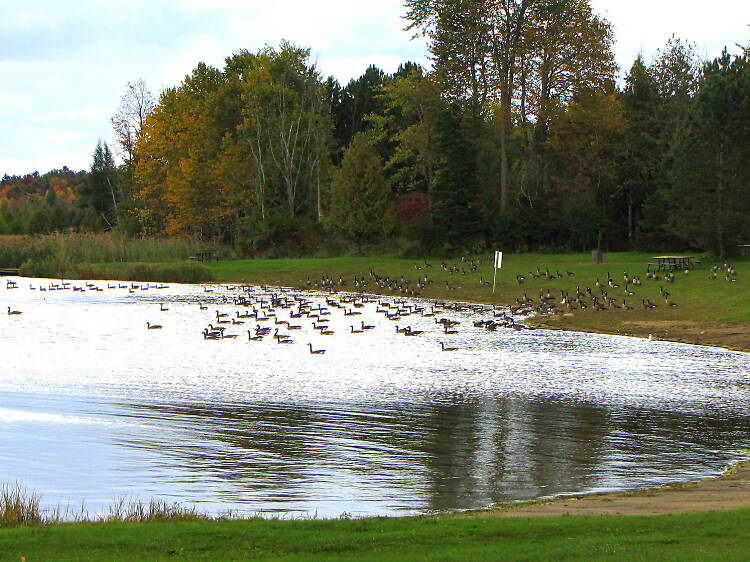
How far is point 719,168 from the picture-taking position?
53.8 m

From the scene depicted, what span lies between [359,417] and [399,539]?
32.3 feet

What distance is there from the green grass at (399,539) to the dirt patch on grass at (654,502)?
1054mm

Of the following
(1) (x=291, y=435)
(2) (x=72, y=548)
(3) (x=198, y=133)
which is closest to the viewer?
(2) (x=72, y=548)

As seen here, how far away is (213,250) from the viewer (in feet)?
267

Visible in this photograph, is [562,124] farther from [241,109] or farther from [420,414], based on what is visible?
[420,414]

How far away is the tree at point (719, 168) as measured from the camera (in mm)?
52906

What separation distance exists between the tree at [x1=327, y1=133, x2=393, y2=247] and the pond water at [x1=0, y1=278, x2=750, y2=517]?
39.4 meters

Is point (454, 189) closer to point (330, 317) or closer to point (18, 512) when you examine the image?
point (330, 317)

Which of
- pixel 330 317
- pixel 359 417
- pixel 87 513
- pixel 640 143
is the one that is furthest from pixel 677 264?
pixel 87 513

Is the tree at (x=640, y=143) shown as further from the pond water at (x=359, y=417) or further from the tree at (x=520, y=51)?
the pond water at (x=359, y=417)

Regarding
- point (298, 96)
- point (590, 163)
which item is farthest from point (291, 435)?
point (298, 96)

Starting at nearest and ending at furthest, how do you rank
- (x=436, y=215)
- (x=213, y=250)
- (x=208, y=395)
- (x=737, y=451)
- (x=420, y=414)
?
(x=737, y=451) → (x=420, y=414) → (x=208, y=395) → (x=436, y=215) → (x=213, y=250)

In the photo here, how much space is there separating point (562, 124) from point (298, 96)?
92.2 feet

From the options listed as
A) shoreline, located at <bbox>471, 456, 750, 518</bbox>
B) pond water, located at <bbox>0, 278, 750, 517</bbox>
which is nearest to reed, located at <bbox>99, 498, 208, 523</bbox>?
pond water, located at <bbox>0, 278, 750, 517</bbox>
